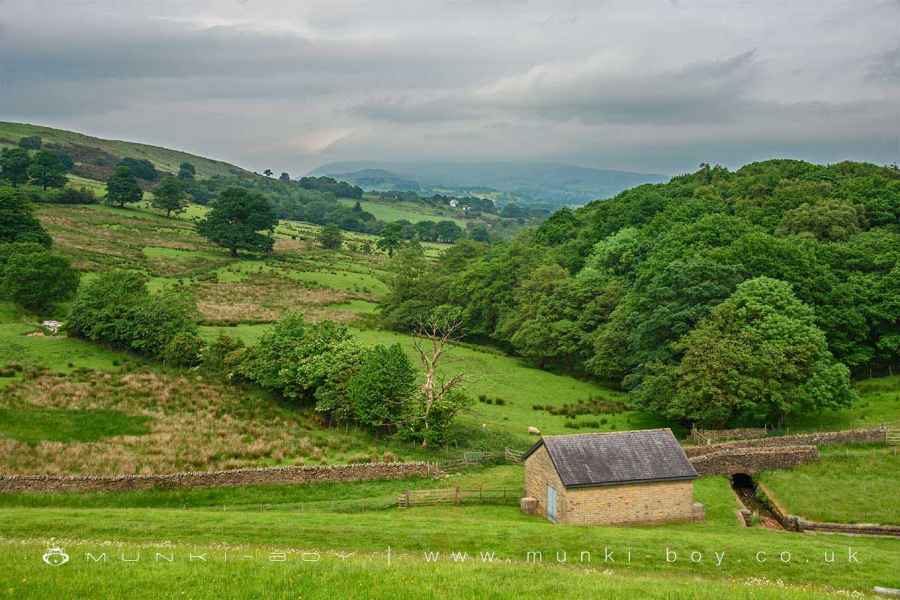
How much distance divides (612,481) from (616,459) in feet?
3.95

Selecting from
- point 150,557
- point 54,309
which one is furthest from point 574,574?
point 54,309

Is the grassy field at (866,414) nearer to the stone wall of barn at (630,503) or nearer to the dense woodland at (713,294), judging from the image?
the dense woodland at (713,294)

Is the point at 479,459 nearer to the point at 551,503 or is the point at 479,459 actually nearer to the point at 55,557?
the point at 551,503

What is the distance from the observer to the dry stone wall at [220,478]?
1073 inches

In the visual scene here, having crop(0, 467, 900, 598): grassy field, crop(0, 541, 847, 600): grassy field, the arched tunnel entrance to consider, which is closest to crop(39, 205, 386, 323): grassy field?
crop(0, 467, 900, 598): grassy field

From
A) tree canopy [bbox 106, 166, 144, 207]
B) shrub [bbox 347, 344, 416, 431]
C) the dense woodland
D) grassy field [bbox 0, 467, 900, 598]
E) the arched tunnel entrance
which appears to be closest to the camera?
grassy field [bbox 0, 467, 900, 598]

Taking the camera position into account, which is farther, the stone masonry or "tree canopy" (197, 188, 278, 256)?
"tree canopy" (197, 188, 278, 256)

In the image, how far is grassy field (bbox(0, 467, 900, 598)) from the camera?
16.0 m

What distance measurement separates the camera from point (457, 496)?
2883 cm

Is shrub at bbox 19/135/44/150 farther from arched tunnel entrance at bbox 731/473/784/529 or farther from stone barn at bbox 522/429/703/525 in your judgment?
arched tunnel entrance at bbox 731/473/784/529

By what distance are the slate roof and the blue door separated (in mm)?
1371

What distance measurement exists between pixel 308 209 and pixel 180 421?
15347 cm

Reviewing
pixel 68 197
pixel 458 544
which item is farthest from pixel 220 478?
pixel 68 197

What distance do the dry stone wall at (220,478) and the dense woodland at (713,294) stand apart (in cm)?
1824
